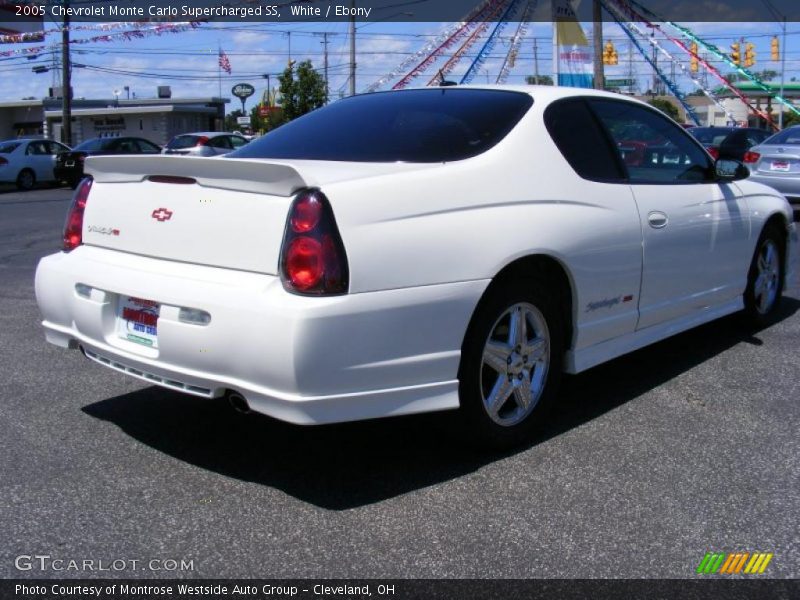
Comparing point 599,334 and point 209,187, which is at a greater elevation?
point 209,187

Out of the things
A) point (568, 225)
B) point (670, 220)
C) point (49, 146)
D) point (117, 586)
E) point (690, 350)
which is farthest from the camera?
point (49, 146)

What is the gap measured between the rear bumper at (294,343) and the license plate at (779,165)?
1016 cm

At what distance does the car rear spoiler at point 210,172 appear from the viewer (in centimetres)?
317

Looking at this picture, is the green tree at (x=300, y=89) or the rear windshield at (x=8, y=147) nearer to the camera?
the rear windshield at (x=8, y=147)

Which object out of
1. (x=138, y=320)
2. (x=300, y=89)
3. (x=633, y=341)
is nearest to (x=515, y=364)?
(x=633, y=341)

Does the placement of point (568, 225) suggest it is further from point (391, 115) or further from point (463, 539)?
point (463, 539)

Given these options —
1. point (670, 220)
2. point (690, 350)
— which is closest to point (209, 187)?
point (670, 220)

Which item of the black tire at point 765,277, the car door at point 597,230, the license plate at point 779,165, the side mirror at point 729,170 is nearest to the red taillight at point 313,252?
the car door at point 597,230

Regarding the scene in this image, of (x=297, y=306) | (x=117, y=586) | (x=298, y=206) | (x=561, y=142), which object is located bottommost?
(x=117, y=586)

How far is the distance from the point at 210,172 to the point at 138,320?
67cm

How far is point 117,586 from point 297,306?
1.07m

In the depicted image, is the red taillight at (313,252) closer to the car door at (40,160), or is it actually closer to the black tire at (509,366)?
the black tire at (509,366)

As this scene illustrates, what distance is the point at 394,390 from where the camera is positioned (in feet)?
10.6

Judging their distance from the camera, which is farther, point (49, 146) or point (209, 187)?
point (49, 146)
